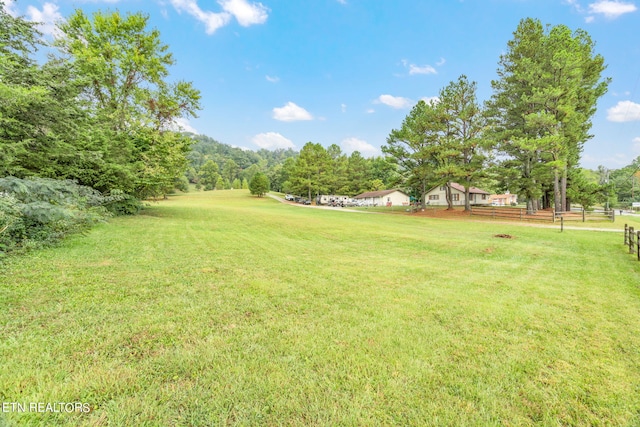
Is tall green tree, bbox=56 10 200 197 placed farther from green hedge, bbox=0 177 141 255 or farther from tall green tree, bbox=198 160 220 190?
tall green tree, bbox=198 160 220 190

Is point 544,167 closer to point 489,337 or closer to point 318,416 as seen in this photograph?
point 489,337

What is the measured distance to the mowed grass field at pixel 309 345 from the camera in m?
2.04

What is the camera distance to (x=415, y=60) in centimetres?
2745

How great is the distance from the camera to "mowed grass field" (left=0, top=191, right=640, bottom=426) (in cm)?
204

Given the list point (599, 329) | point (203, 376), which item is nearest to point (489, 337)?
point (599, 329)

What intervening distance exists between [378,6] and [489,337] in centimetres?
2489

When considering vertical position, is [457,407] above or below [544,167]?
below

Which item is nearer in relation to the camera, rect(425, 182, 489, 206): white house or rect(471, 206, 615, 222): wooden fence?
rect(471, 206, 615, 222): wooden fence

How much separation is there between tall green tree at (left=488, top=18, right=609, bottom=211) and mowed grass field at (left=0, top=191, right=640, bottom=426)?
788 inches

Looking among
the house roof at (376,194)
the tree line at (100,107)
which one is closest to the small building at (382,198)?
the house roof at (376,194)

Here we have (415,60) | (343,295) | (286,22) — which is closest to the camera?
(343,295)

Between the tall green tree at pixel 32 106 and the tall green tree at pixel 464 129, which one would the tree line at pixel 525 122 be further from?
the tall green tree at pixel 32 106

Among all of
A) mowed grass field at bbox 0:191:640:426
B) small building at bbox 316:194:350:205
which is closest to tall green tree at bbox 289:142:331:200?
small building at bbox 316:194:350:205

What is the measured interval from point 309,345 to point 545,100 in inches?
1070
